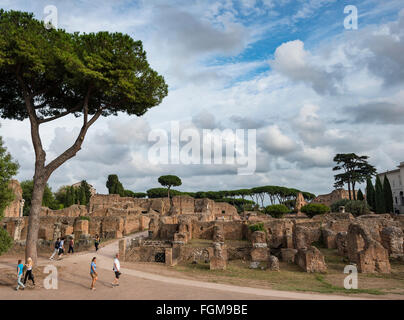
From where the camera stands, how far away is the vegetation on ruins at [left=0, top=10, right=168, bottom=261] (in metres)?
11.1

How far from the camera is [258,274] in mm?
13109

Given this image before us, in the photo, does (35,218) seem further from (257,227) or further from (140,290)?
(257,227)

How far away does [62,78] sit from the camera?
12414mm

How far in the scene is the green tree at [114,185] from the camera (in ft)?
191

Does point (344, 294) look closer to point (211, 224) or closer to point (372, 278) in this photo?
point (372, 278)

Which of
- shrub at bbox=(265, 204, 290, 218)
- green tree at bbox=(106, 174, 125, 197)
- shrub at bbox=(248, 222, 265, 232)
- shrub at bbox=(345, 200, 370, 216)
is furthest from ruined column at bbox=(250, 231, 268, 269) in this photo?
green tree at bbox=(106, 174, 125, 197)

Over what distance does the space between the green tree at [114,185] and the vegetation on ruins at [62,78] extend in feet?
151

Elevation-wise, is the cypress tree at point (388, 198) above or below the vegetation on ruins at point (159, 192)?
below

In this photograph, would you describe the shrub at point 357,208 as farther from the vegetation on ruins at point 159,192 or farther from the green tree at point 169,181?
the vegetation on ruins at point 159,192

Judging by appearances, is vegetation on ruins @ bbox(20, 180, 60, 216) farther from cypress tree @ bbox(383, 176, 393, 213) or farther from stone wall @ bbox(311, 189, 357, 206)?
stone wall @ bbox(311, 189, 357, 206)

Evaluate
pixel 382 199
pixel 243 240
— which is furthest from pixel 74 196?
pixel 382 199

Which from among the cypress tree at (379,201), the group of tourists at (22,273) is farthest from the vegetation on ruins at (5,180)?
the cypress tree at (379,201)

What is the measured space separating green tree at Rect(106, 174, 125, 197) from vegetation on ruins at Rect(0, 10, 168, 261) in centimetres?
4604
